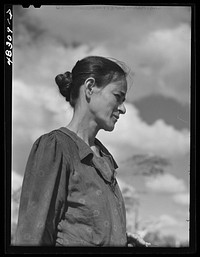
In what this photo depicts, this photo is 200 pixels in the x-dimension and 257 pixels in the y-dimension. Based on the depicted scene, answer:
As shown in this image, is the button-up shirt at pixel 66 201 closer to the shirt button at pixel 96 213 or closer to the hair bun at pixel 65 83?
the shirt button at pixel 96 213

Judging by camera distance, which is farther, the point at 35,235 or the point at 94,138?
the point at 94,138

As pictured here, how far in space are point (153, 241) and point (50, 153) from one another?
0.51 metres

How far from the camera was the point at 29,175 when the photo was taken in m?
2.41

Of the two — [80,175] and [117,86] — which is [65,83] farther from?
[80,175]

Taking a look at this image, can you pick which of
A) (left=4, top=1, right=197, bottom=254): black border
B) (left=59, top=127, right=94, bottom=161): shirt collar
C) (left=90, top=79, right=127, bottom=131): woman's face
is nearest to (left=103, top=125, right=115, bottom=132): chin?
(left=90, top=79, right=127, bottom=131): woman's face

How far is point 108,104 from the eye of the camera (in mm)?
2486

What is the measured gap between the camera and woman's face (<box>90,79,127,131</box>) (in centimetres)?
248

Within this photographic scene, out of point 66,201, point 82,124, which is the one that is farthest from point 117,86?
point 66,201

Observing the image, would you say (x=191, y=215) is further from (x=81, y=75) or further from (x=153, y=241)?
(x=81, y=75)

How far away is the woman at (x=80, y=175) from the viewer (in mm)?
2363

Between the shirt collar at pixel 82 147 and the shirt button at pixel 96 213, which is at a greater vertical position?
the shirt collar at pixel 82 147
